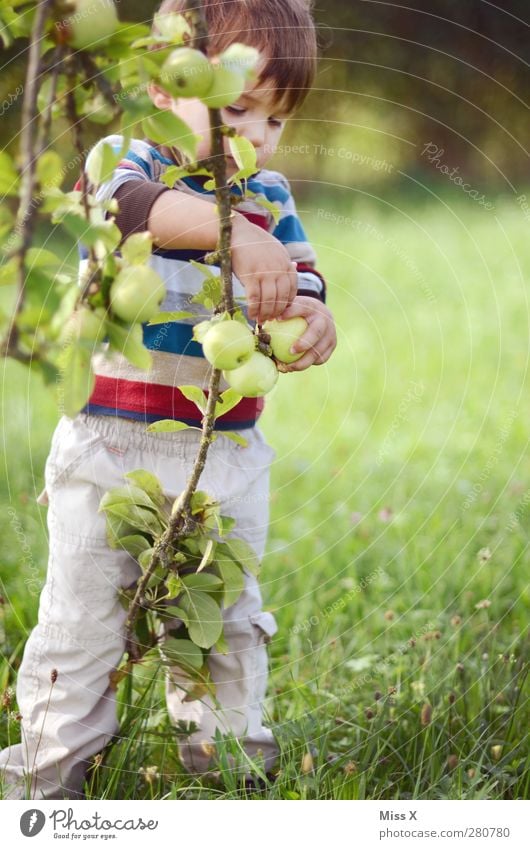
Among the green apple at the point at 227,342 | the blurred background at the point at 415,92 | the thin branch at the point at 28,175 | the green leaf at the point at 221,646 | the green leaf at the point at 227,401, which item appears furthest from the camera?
the blurred background at the point at 415,92

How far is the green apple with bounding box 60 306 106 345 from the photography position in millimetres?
622

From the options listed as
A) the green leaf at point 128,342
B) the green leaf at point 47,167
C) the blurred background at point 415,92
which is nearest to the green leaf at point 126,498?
the green leaf at point 128,342

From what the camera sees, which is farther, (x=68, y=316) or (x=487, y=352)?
(x=487, y=352)

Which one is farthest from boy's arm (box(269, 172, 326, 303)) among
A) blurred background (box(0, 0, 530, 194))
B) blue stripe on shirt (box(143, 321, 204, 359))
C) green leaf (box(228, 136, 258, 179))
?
blurred background (box(0, 0, 530, 194))

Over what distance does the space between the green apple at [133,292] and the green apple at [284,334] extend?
146 millimetres

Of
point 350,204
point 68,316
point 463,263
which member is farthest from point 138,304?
point 350,204

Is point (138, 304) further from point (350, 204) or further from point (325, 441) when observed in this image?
point (350, 204)

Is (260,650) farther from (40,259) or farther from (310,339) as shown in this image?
(40,259)

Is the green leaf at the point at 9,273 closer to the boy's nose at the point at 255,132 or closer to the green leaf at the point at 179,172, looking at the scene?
the green leaf at the point at 179,172

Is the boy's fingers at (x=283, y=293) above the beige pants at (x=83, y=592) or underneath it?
above

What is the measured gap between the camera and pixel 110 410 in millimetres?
934

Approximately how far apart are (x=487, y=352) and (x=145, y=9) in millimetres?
1225

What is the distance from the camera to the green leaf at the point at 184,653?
90 cm
